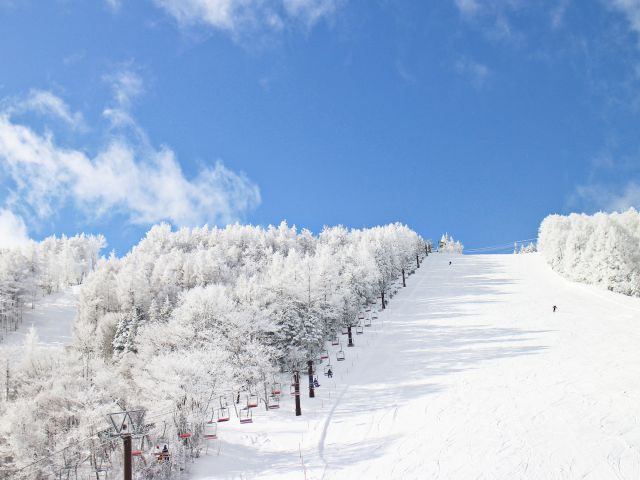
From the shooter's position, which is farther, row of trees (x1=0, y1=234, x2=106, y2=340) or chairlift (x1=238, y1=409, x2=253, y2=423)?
row of trees (x1=0, y1=234, x2=106, y2=340)

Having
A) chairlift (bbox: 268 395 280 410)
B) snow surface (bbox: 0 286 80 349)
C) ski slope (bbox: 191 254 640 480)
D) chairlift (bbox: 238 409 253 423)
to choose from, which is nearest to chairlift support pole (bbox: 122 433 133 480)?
ski slope (bbox: 191 254 640 480)

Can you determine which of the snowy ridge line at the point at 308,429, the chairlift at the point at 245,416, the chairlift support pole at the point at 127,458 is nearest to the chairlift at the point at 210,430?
the snowy ridge line at the point at 308,429

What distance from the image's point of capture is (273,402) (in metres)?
35.1

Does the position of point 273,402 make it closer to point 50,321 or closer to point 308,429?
point 308,429

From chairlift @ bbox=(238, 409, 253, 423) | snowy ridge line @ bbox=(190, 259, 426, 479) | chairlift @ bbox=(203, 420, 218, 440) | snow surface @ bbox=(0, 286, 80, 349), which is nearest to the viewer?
snowy ridge line @ bbox=(190, 259, 426, 479)

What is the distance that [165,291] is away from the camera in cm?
9188

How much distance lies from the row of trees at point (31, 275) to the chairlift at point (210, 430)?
70.4 metres

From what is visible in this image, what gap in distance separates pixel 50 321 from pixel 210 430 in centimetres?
7958

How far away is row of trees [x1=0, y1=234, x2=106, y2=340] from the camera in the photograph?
8569 centimetres

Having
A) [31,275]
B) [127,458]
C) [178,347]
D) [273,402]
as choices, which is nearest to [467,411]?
[273,402]

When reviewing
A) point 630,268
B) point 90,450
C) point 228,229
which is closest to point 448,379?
point 90,450

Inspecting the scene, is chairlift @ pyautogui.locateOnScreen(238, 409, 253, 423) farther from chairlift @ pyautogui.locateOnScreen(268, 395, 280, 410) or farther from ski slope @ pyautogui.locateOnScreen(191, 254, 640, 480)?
chairlift @ pyautogui.locateOnScreen(268, 395, 280, 410)

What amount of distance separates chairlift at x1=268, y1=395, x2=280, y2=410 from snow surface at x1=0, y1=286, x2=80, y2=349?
56311 mm

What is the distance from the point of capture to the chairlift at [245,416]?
3061 cm
